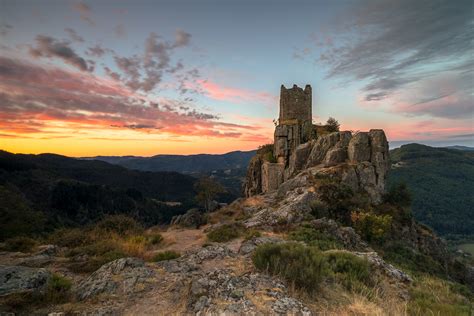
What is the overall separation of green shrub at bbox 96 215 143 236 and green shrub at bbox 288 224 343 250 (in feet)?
29.6

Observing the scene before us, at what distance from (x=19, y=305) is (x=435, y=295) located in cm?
1068

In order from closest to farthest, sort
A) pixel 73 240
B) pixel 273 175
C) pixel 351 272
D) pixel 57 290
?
pixel 57 290 → pixel 351 272 → pixel 73 240 → pixel 273 175

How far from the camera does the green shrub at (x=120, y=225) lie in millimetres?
14227

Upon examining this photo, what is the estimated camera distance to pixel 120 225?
14891 mm

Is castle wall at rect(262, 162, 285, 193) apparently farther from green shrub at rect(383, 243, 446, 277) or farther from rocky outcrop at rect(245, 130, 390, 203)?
green shrub at rect(383, 243, 446, 277)

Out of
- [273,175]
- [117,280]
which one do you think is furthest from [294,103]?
[117,280]

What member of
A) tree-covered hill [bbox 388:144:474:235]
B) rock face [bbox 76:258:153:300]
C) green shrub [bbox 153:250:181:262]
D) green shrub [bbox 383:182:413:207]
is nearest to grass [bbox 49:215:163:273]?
green shrub [bbox 153:250:181:262]

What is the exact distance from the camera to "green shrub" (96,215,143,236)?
14.2 metres

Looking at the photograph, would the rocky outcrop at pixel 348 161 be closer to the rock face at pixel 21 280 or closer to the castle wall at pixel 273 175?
the castle wall at pixel 273 175

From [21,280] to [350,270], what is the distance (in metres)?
8.64

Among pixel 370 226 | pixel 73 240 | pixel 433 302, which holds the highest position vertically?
pixel 433 302

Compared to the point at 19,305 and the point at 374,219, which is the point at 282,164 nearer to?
the point at 374,219

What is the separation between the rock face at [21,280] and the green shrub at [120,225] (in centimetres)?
790

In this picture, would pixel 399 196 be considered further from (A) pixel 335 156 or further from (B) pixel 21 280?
(B) pixel 21 280
